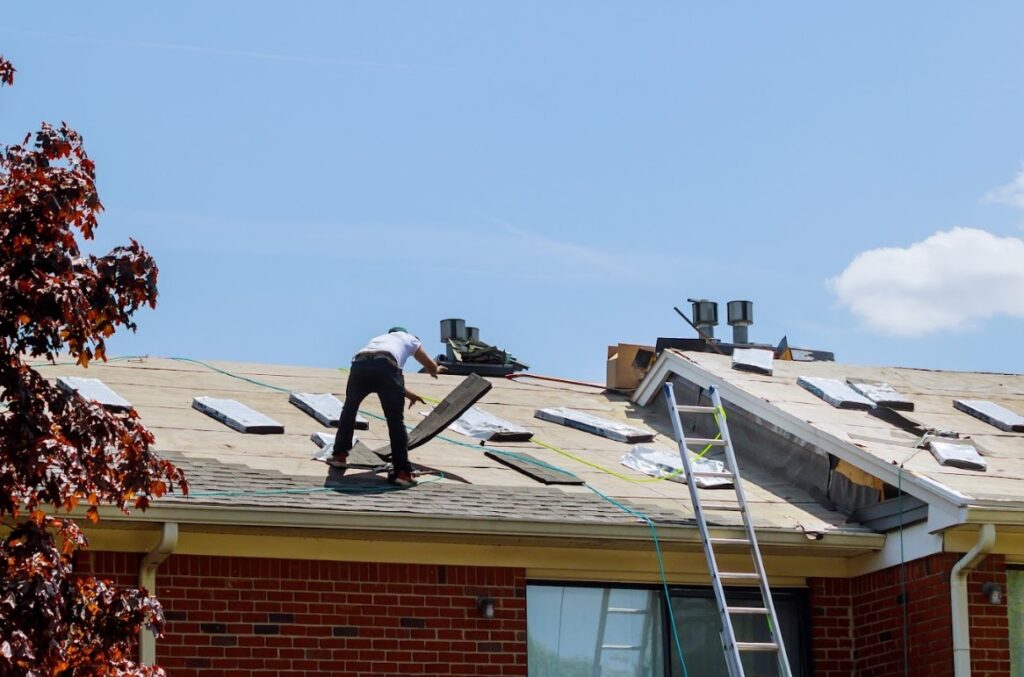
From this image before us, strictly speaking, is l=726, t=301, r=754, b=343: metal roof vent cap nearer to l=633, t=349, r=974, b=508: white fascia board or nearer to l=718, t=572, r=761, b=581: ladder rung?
l=633, t=349, r=974, b=508: white fascia board

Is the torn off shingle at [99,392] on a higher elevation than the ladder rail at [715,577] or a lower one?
higher

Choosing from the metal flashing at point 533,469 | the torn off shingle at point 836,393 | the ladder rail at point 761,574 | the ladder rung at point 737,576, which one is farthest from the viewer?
the torn off shingle at point 836,393

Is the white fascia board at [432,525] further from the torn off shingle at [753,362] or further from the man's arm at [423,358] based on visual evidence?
the torn off shingle at [753,362]

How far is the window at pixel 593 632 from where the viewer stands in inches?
426

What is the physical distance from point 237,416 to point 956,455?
16.9 ft

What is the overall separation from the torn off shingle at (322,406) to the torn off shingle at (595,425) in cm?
162

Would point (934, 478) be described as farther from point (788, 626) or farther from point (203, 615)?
point (203, 615)

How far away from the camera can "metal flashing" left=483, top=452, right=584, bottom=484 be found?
1143 cm

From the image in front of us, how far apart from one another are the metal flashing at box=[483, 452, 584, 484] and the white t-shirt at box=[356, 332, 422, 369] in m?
1.06

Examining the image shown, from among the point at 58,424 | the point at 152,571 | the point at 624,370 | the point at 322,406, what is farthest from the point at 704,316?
the point at 58,424

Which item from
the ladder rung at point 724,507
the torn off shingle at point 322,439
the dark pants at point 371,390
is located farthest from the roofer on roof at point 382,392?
the ladder rung at point 724,507

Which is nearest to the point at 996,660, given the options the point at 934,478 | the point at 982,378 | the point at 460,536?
the point at 934,478

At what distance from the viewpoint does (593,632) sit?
10992 mm

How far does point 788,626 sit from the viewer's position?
38.0ft
